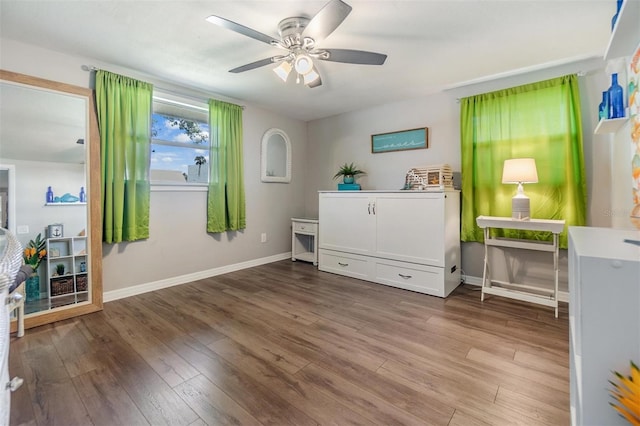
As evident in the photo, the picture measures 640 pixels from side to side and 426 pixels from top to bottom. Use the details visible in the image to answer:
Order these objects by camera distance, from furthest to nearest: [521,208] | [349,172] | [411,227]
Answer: [349,172] → [411,227] → [521,208]

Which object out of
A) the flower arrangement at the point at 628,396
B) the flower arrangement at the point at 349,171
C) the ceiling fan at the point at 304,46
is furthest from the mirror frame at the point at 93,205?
the flower arrangement at the point at 628,396

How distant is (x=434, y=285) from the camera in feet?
9.46

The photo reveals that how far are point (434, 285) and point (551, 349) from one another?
43.2 inches

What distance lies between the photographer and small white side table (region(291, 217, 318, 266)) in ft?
13.8

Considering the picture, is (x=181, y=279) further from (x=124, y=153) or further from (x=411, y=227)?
(x=411, y=227)

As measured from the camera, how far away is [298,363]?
5.62 feet

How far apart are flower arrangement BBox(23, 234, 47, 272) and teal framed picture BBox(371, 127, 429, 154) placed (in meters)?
3.74

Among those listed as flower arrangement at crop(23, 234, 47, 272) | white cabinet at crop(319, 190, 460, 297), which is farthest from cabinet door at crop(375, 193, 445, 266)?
flower arrangement at crop(23, 234, 47, 272)

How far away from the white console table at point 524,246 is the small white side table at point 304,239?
2.22m

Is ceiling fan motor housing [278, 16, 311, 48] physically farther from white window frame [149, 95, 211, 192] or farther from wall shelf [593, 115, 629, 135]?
wall shelf [593, 115, 629, 135]

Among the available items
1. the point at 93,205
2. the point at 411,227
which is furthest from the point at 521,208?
the point at 93,205

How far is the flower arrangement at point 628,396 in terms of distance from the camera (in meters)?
0.64

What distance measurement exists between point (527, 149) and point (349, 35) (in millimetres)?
2124

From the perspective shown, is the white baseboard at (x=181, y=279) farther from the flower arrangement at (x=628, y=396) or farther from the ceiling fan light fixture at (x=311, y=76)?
the flower arrangement at (x=628, y=396)
